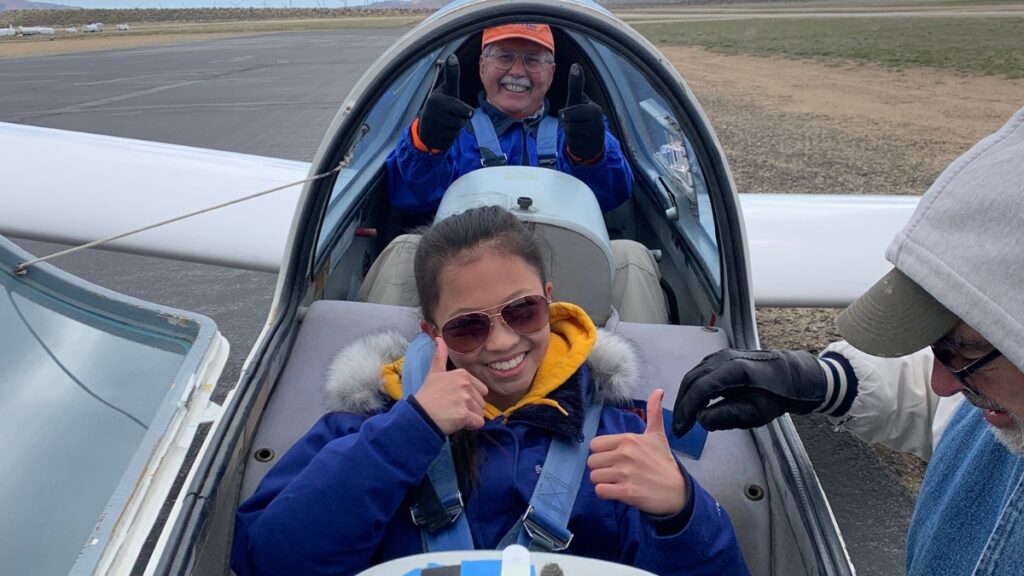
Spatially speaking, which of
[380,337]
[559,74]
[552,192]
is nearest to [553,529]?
[380,337]

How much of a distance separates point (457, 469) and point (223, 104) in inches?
520

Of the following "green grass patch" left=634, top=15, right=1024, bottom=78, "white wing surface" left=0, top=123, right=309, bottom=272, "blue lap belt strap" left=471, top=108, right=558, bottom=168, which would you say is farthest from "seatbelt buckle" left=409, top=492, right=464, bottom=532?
"green grass patch" left=634, top=15, right=1024, bottom=78

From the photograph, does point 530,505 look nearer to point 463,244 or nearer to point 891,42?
point 463,244

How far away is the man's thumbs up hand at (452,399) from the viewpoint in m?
1.73

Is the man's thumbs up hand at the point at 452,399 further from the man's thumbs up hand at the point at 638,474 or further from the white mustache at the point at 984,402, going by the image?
the white mustache at the point at 984,402

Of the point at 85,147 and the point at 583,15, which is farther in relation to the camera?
the point at 85,147

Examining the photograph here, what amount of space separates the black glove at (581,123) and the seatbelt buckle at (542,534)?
2016 millimetres

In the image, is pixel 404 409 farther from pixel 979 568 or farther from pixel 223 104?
pixel 223 104

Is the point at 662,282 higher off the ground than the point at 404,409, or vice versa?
the point at 404,409

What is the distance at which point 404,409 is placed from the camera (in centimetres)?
176

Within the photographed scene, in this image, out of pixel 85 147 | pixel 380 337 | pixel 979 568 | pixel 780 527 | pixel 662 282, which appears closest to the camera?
pixel 979 568

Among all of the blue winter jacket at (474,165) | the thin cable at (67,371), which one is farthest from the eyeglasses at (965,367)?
the blue winter jacket at (474,165)

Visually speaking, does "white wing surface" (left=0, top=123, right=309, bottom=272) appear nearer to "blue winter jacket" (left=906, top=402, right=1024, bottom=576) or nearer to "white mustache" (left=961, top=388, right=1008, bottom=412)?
"blue winter jacket" (left=906, top=402, right=1024, bottom=576)

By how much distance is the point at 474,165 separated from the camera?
3.69 metres
